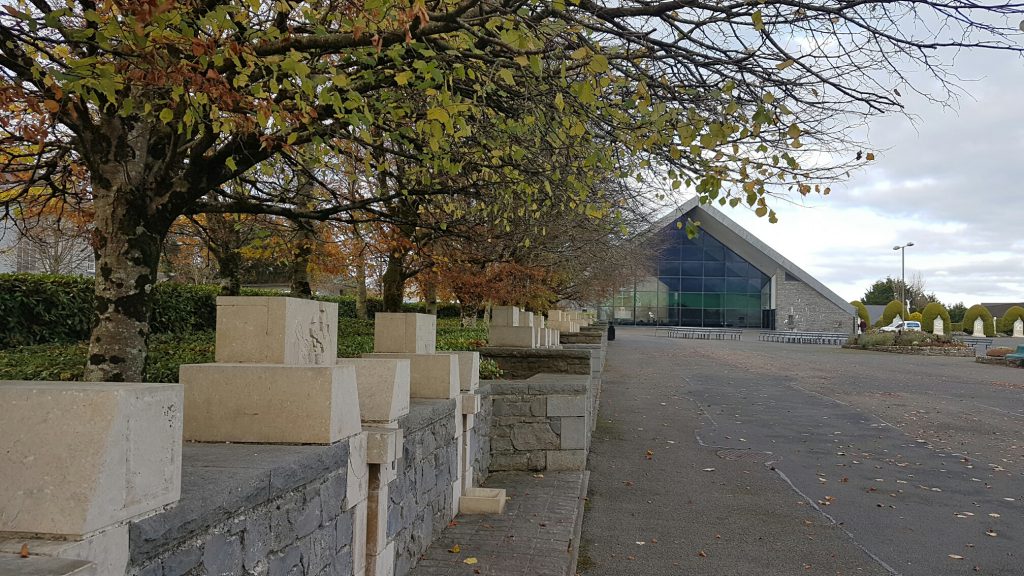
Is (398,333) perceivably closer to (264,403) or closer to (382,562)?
(382,562)

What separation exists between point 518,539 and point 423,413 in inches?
54.2

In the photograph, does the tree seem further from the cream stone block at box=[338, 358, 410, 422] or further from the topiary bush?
the topiary bush

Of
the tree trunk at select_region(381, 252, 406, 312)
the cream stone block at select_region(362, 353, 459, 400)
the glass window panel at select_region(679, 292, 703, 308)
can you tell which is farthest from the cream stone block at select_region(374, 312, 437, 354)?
the glass window panel at select_region(679, 292, 703, 308)

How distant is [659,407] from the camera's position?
15.2 meters

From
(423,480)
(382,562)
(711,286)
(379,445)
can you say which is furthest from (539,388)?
(711,286)

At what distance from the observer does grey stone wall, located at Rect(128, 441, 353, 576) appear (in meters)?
2.33

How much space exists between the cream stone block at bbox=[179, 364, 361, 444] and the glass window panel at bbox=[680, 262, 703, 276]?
201 feet

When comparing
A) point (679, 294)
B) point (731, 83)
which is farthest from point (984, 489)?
point (679, 294)

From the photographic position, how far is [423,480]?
529 cm

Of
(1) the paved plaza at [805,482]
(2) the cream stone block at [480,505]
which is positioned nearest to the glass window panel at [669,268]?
(1) the paved plaza at [805,482]

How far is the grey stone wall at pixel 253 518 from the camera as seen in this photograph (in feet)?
7.66

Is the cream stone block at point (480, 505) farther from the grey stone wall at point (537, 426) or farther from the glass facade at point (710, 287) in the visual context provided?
the glass facade at point (710, 287)

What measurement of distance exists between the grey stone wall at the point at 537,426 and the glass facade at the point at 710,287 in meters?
54.4

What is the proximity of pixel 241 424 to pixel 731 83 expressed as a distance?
3.86m
